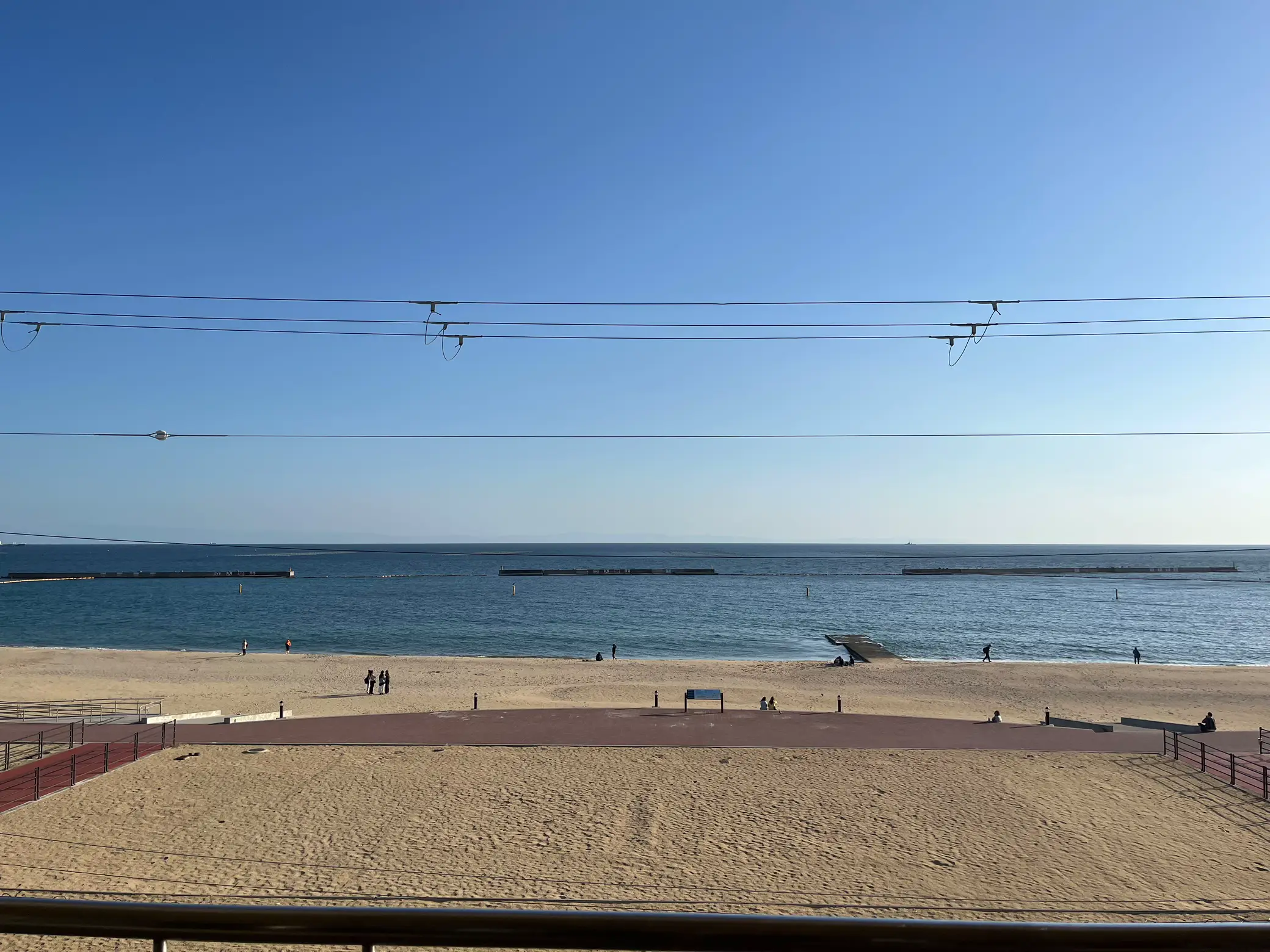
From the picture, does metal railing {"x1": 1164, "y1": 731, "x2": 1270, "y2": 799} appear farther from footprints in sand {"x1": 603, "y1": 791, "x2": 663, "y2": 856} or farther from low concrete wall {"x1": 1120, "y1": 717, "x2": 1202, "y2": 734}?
footprints in sand {"x1": 603, "y1": 791, "x2": 663, "y2": 856}

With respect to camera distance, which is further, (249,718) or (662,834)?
(249,718)

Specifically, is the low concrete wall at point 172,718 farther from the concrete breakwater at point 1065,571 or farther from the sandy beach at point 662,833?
the concrete breakwater at point 1065,571

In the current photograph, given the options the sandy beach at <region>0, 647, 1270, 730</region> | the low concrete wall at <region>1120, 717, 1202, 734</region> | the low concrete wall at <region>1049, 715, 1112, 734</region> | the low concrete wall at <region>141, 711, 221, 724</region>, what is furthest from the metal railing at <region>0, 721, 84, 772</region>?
the low concrete wall at <region>1120, 717, 1202, 734</region>

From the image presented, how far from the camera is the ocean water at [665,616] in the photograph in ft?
176

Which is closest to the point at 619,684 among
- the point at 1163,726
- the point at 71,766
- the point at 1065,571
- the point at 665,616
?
the point at 1163,726

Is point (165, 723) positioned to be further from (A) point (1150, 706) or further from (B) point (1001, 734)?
(A) point (1150, 706)

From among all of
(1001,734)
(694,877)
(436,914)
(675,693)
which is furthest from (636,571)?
(436,914)

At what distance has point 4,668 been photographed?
40000 mm

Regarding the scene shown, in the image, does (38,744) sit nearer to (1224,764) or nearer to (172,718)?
(172,718)

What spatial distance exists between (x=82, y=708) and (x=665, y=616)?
2043 inches

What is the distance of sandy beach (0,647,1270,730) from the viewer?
29609mm

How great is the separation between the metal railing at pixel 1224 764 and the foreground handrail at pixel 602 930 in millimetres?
19892

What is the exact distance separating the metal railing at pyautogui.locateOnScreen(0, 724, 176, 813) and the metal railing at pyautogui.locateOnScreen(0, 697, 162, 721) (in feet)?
15.4

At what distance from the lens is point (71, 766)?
17.3m
